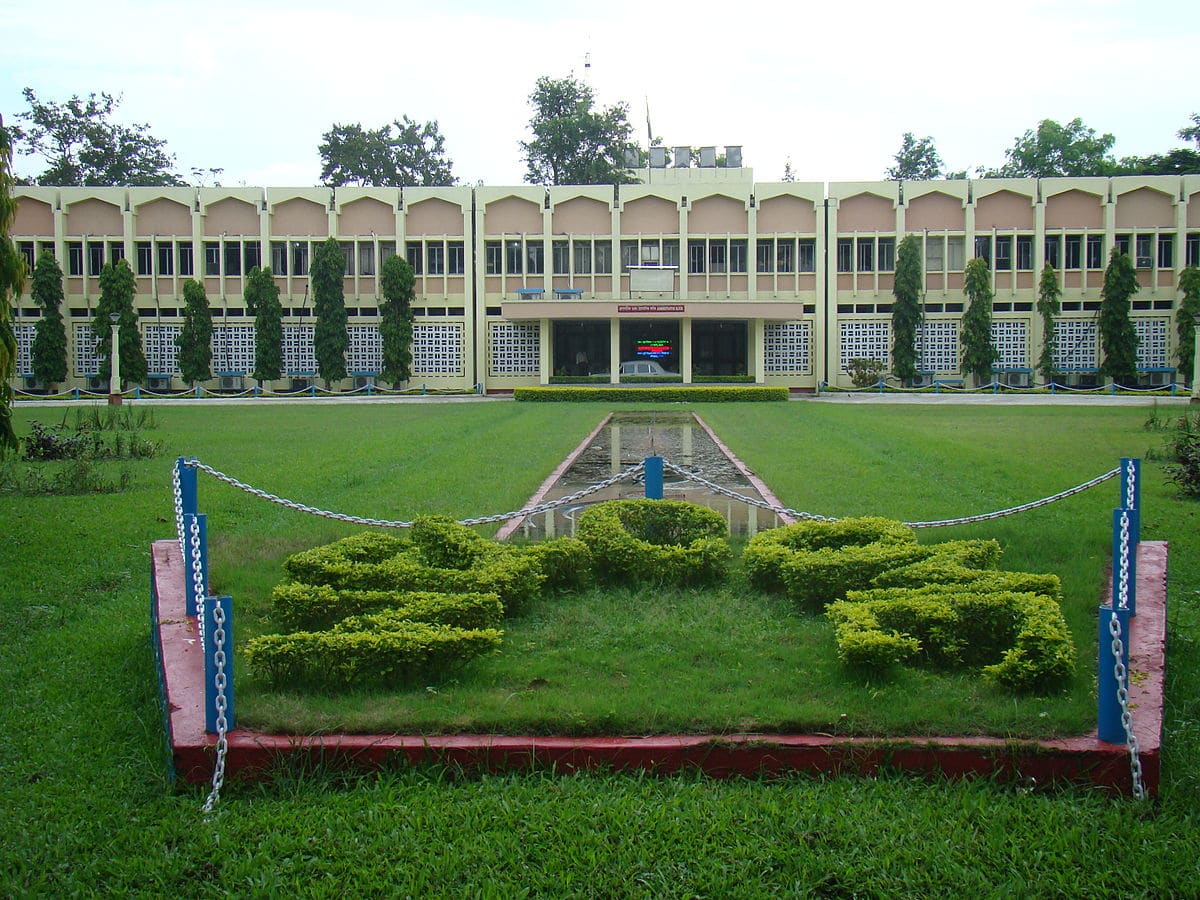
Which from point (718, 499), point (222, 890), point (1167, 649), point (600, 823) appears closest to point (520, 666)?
point (600, 823)

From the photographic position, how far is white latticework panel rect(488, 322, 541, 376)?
1586 inches

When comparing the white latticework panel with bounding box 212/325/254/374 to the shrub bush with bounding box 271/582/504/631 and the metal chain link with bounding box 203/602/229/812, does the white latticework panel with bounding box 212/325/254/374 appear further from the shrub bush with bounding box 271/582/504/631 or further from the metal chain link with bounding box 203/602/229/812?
the metal chain link with bounding box 203/602/229/812

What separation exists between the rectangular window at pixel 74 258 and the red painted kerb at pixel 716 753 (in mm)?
40444

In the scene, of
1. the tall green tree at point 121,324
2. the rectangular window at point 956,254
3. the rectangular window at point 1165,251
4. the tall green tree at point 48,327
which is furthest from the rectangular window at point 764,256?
the tall green tree at point 48,327

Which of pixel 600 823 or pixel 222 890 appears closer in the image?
pixel 222 890

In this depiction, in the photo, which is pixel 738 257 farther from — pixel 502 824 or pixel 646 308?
pixel 502 824

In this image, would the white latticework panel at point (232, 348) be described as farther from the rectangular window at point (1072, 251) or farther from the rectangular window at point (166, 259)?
the rectangular window at point (1072, 251)

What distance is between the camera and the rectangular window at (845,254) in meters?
39.9

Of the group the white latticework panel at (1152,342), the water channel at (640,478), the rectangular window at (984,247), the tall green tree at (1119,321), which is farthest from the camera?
the rectangular window at (984,247)

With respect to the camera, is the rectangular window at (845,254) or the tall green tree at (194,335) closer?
the tall green tree at (194,335)

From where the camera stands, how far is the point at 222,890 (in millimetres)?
3242

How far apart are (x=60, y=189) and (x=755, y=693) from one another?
42.2m

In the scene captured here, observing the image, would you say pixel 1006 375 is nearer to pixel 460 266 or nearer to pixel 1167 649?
pixel 460 266

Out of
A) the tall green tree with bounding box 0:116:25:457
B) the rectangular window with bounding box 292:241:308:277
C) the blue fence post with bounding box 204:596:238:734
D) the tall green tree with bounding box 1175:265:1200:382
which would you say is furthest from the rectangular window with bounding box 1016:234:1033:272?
the blue fence post with bounding box 204:596:238:734
